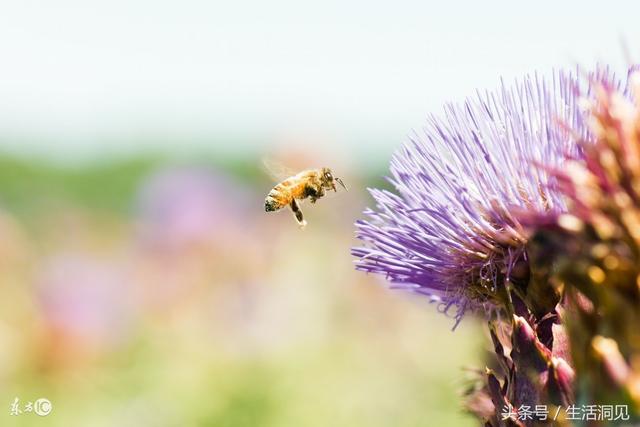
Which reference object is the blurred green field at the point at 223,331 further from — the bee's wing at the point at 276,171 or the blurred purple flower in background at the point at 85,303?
the bee's wing at the point at 276,171

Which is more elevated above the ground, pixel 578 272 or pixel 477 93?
pixel 477 93

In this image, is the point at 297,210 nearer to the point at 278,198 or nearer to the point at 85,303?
the point at 278,198

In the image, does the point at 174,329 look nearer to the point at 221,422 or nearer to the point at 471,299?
the point at 221,422

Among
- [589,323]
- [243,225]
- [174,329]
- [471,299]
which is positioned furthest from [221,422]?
[589,323]

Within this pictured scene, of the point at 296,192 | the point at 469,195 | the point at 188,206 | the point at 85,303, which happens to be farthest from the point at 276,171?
the point at 188,206

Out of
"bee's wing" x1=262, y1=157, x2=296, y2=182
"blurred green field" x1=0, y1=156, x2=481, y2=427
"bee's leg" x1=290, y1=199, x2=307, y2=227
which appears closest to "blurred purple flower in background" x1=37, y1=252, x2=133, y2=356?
"blurred green field" x1=0, y1=156, x2=481, y2=427

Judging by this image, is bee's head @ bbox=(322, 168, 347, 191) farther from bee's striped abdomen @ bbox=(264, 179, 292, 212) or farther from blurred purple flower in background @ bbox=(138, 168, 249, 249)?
blurred purple flower in background @ bbox=(138, 168, 249, 249)
